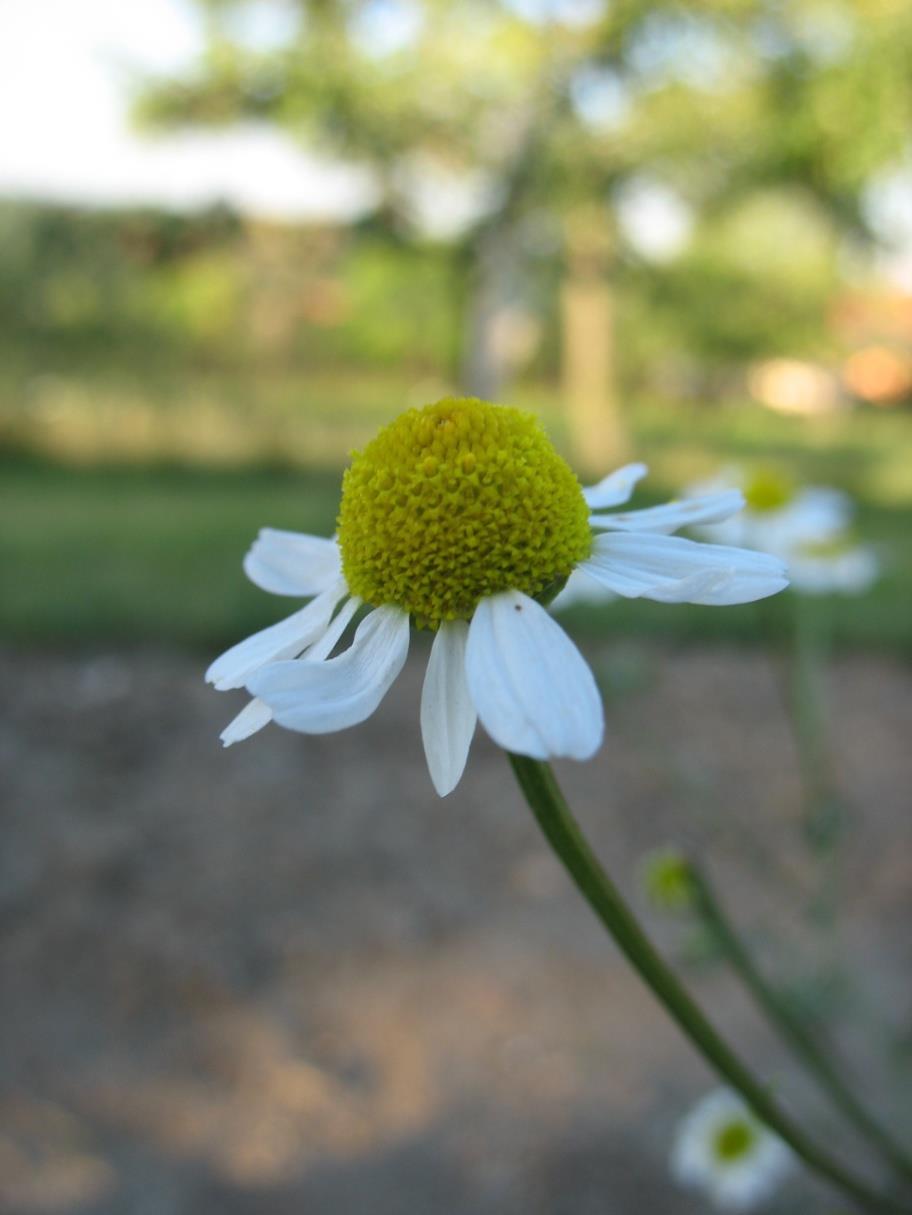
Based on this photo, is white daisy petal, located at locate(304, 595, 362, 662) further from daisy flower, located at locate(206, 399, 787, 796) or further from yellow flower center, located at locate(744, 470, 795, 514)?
yellow flower center, located at locate(744, 470, 795, 514)

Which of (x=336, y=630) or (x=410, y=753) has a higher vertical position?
(x=336, y=630)

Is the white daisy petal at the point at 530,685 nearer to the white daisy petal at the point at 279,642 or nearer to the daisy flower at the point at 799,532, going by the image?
the white daisy petal at the point at 279,642

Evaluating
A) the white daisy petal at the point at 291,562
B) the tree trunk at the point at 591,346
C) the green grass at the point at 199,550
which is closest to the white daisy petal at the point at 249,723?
the white daisy petal at the point at 291,562

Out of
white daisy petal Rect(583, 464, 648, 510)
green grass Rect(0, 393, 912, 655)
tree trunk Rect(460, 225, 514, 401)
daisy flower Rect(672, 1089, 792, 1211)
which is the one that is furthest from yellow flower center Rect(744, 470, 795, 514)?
tree trunk Rect(460, 225, 514, 401)

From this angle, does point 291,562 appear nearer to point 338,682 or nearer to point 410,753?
point 338,682

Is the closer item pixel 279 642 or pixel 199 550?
pixel 279 642

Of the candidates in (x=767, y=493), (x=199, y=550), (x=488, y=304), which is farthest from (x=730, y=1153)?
(x=488, y=304)
